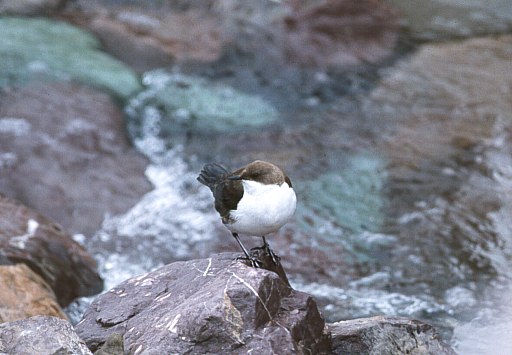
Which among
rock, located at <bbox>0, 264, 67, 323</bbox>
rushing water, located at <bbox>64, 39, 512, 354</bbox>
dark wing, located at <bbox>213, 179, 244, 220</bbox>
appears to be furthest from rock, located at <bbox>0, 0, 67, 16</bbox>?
dark wing, located at <bbox>213, 179, 244, 220</bbox>

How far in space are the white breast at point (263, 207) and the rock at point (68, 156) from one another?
3.29 m

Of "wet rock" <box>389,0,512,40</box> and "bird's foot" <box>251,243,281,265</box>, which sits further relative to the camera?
"wet rock" <box>389,0,512,40</box>

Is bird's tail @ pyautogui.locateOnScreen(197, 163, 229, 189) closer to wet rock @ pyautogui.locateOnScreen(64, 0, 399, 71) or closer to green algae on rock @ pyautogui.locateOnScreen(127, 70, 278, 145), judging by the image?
green algae on rock @ pyautogui.locateOnScreen(127, 70, 278, 145)

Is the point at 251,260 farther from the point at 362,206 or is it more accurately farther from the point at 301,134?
the point at 301,134

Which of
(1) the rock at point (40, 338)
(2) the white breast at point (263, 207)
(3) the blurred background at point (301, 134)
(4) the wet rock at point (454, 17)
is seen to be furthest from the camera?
(4) the wet rock at point (454, 17)

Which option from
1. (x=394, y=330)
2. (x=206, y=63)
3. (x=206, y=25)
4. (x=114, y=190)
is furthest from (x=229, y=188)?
(x=206, y=25)

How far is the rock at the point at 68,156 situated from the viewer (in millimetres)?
7270

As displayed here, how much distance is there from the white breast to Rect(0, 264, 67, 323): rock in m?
1.73

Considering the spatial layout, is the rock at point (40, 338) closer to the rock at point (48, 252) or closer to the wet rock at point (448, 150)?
the rock at point (48, 252)

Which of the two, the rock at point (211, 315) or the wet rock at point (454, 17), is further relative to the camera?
the wet rock at point (454, 17)

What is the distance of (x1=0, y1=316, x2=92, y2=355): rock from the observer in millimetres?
3451

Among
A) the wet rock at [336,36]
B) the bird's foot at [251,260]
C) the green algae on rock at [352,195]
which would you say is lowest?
the green algae on rock at [352,195]

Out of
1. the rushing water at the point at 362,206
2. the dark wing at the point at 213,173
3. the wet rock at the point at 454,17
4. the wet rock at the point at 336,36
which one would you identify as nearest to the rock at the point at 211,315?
the dark wing at the point at 213,173

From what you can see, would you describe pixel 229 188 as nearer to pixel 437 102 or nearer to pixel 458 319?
pixel 458 319
